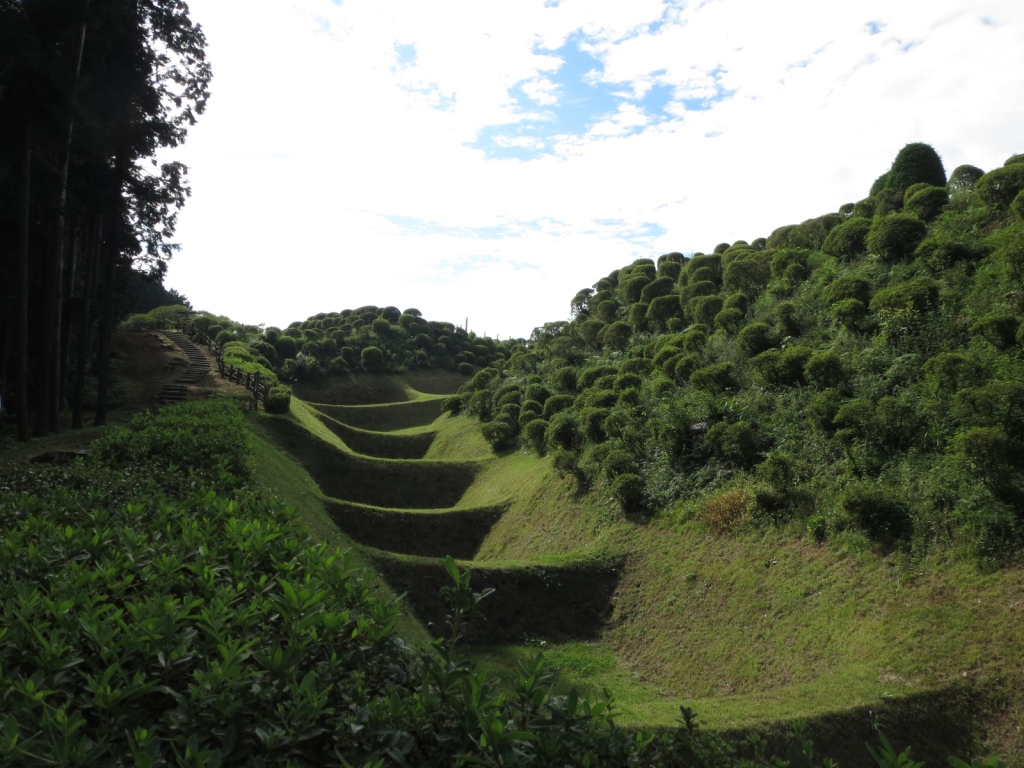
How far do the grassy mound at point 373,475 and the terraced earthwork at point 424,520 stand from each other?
3cm

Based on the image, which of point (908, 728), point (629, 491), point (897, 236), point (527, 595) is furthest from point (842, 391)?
point (527, 595)

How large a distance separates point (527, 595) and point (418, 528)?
214 inches

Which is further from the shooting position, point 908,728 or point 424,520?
point 424,520

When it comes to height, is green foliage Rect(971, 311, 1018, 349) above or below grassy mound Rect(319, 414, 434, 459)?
above

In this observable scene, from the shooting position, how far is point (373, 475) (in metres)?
20.4

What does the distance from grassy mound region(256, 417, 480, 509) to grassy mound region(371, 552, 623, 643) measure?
7716mm

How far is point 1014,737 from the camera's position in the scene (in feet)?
21.7

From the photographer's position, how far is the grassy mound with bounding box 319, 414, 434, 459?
85.6 feet

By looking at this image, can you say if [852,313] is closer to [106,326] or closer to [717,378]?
[717,378]

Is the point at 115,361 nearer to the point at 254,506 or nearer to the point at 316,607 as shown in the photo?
the point at 254,506

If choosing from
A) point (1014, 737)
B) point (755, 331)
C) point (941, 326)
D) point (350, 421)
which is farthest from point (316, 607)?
point (350, 421)

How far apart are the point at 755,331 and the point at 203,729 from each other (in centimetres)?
1464

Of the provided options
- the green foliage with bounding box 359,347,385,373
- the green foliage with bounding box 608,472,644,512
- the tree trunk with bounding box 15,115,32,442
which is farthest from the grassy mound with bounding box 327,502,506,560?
the green foliage with bounding box 359,347,385,373

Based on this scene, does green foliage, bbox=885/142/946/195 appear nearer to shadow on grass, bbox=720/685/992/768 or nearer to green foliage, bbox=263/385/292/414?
shadow on grass, bbox=720/685/992/768
